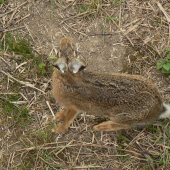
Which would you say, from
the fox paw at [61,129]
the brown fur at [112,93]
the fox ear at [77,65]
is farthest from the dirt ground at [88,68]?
the fox ear at [77,65]

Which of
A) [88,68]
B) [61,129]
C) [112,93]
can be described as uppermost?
[112,93]

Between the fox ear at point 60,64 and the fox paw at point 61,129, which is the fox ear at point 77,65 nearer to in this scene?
the fox ear at point 60,64

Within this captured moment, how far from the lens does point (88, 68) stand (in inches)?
220

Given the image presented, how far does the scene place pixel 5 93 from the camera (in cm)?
545

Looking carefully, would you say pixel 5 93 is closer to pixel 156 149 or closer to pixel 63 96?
pixel 63 96

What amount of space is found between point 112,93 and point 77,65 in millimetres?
746

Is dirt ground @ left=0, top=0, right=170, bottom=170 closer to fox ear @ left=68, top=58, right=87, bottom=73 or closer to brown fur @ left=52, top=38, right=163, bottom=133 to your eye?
brown fur @ left=52, top=38, right=163, bottom=133

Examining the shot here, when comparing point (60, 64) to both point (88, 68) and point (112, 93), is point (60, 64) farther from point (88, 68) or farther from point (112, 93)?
point (88, 68)

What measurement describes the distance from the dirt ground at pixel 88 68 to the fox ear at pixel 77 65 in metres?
1.67

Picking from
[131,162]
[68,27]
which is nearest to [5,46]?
[68,27]

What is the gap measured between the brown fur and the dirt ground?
77cm

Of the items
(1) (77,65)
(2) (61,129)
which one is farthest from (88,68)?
(1) (77,65)

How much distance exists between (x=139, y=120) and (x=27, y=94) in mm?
2324

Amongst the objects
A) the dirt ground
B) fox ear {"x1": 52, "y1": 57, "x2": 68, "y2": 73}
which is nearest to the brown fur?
fox ear {"x1": 52, "y1": 57, "x2": 68, "y2": 73}
